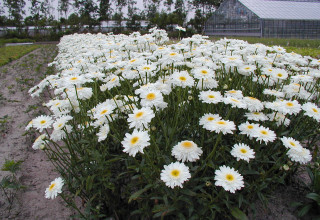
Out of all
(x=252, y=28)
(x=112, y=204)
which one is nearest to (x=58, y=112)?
(x=112, y=204)

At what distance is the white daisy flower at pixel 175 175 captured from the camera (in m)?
1.39

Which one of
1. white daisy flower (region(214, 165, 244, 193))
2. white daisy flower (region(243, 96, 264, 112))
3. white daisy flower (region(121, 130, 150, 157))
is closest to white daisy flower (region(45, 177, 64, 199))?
white daisy flower (region(121, 130, 150, 157))

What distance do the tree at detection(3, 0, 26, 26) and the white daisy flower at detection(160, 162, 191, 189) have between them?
41712mm

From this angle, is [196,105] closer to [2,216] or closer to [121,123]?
[121,123]

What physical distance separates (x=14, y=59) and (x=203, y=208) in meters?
14.6

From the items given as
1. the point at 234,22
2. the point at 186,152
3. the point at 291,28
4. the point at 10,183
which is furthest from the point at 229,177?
the point at 234,22

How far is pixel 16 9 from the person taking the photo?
3694 cm

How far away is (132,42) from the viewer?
375 cm

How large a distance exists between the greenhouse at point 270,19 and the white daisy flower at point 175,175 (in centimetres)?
1971

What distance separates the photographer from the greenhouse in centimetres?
1833

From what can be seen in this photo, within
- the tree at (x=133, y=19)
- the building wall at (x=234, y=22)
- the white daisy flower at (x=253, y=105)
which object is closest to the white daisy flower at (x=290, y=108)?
the white daisy flower at (x=253, y=105)

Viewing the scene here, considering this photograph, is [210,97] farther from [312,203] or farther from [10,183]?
[10,183]

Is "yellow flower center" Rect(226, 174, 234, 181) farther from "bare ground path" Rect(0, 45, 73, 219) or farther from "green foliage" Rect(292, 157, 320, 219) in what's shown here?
"bare ground path" Rect(0, 45, 73, 219)

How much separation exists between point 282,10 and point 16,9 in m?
40.5
